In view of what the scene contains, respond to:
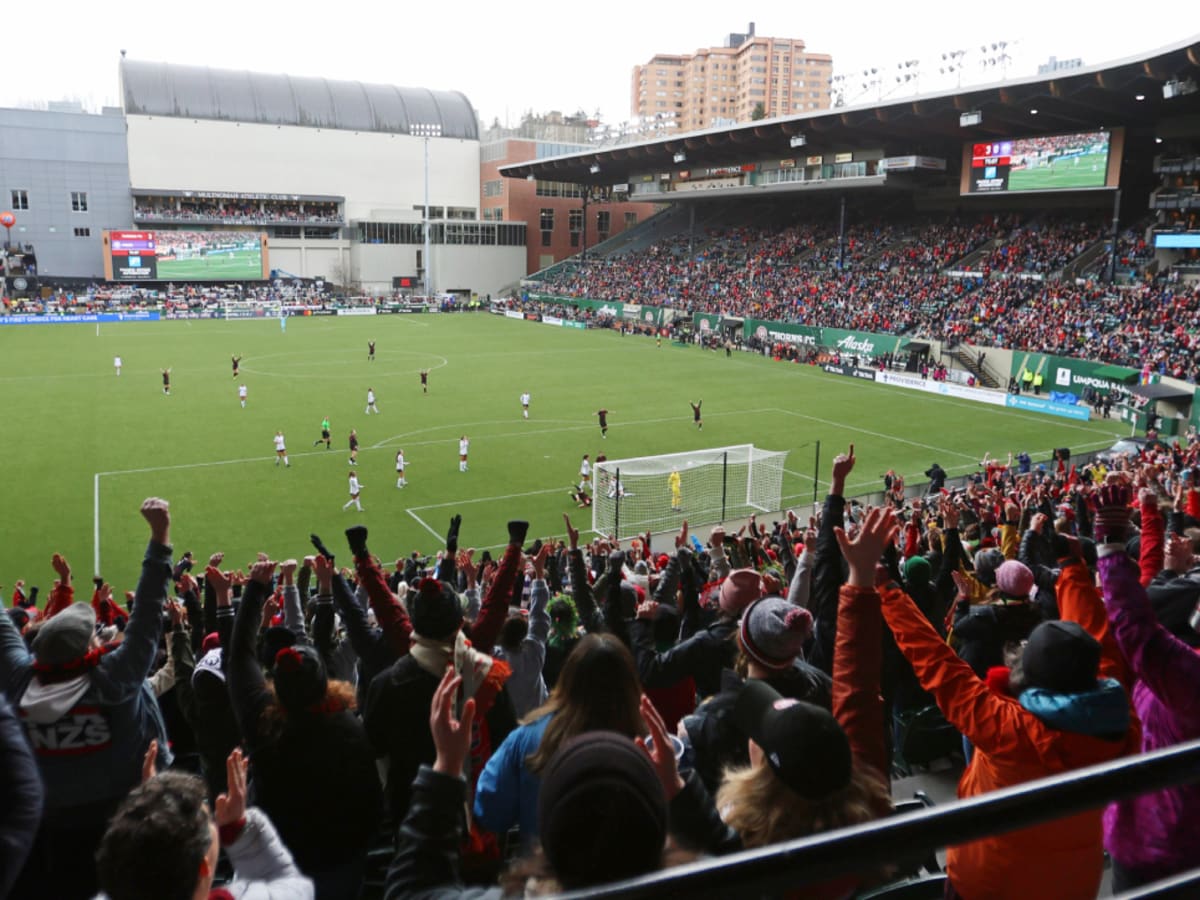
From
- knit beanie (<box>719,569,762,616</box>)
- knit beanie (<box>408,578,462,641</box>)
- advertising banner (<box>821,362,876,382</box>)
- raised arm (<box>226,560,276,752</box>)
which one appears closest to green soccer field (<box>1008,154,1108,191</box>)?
advertising banner (<box>821,362,876,382</box>)

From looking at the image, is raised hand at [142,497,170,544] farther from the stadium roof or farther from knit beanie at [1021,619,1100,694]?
the stadium roof

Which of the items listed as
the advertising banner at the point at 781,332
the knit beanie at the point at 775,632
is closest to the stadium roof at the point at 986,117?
the advertising banner at the point at 781,332

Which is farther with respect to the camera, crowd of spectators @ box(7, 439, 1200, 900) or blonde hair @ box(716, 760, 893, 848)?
blonde hair @ box(716, 760, 893, 848)

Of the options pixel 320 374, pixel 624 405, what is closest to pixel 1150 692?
pixel 624 405

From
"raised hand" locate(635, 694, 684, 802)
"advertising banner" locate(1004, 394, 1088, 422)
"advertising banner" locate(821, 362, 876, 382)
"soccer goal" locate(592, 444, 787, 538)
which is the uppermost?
"raised hand" locate(635, 694, 684, 802)

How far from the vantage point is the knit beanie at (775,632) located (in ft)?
12.5

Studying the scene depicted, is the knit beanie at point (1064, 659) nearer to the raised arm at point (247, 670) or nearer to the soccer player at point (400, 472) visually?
the raised arm at point (247, 670)

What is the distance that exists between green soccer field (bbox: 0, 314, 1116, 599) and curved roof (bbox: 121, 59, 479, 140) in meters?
46.4

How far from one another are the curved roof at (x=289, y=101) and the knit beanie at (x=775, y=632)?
109414mm

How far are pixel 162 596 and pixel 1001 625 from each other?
4762 millimetres

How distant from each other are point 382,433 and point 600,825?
1395 inches

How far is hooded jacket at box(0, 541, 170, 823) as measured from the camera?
161 inches

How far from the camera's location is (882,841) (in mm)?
1815

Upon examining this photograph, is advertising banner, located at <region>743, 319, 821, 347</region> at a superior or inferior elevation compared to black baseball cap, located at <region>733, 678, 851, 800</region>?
inferior
